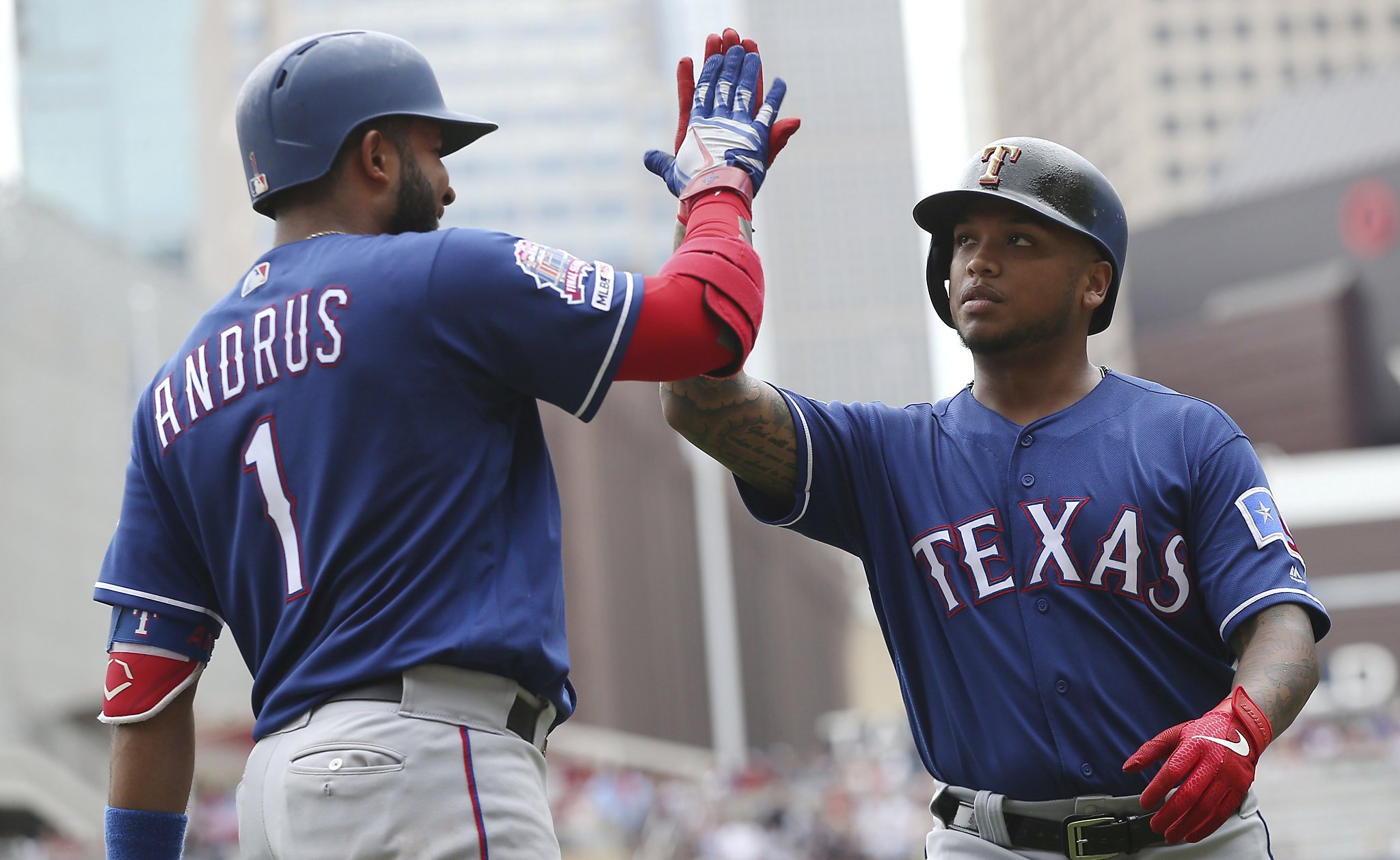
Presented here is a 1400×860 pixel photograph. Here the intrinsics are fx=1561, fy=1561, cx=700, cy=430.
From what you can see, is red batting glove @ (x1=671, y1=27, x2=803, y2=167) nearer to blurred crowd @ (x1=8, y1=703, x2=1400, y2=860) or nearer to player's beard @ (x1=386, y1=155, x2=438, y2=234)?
player's beard @ (x1=386, y1=155, x2=438, y2=234)

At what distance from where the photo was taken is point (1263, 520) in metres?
3.53

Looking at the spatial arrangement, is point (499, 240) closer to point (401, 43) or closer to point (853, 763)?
point (401, 43)

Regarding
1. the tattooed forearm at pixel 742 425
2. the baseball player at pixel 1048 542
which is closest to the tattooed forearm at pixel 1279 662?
the baseball player at pixel 1048 542

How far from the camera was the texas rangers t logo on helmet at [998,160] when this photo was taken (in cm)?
387

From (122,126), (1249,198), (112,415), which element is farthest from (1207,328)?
(122,126)

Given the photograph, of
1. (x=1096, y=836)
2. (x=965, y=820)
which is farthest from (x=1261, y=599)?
(x=965, y=820)

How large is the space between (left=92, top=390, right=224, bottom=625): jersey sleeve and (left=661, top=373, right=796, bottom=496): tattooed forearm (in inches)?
46.4

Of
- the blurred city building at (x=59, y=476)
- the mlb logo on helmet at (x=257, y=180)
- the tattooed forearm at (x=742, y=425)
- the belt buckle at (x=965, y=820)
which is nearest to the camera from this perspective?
the mlb logo on helmet at (x=257, y=180)

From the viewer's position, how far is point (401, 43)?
3.39m

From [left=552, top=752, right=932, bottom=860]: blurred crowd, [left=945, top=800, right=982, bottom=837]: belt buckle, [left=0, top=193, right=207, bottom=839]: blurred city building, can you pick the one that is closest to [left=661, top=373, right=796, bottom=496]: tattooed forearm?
[left=945, top=800, right=982, bottom=837]: belt buckle

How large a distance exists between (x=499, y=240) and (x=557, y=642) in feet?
2.62

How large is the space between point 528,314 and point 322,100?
2.21 ft

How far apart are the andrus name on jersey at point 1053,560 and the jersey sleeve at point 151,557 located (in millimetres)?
1689

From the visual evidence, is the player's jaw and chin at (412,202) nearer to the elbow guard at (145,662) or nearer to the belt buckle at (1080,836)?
the elbow guard at (145,662)
